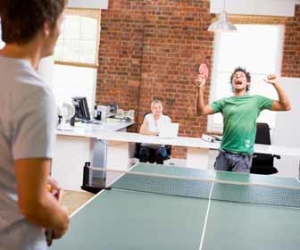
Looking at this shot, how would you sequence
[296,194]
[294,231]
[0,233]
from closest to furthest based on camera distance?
[0,233] < [294,231] < [296,194]

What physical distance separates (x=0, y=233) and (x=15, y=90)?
1.03ft

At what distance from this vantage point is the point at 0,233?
40.3 inches

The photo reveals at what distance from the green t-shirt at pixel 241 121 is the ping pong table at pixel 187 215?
63 cm

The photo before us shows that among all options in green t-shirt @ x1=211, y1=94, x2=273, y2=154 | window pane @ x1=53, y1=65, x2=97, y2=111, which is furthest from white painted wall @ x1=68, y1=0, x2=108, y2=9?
green t-shirt @ x1=211, y1=94, x2=273, y2=154

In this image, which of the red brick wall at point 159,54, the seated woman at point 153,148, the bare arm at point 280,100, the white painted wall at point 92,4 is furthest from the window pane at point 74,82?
the bare arm at point 280,100

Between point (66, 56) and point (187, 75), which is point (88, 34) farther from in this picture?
point (187, 75)

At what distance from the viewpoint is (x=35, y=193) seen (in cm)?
92

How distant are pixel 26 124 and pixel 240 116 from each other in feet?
10.2

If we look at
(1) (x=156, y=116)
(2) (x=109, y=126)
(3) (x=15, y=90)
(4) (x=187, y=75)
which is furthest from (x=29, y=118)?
(4) (x=187, y=75)

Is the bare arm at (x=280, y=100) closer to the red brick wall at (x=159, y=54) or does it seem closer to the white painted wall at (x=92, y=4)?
the red brick wall at (x=159, y=54)

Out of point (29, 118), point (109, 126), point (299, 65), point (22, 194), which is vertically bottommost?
point (109, 126)

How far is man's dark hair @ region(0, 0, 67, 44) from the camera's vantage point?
943mm

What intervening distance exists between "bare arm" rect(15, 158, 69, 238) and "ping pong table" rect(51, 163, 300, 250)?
688mm

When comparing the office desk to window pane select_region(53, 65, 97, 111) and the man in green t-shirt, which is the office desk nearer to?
the man in green t-shirt
